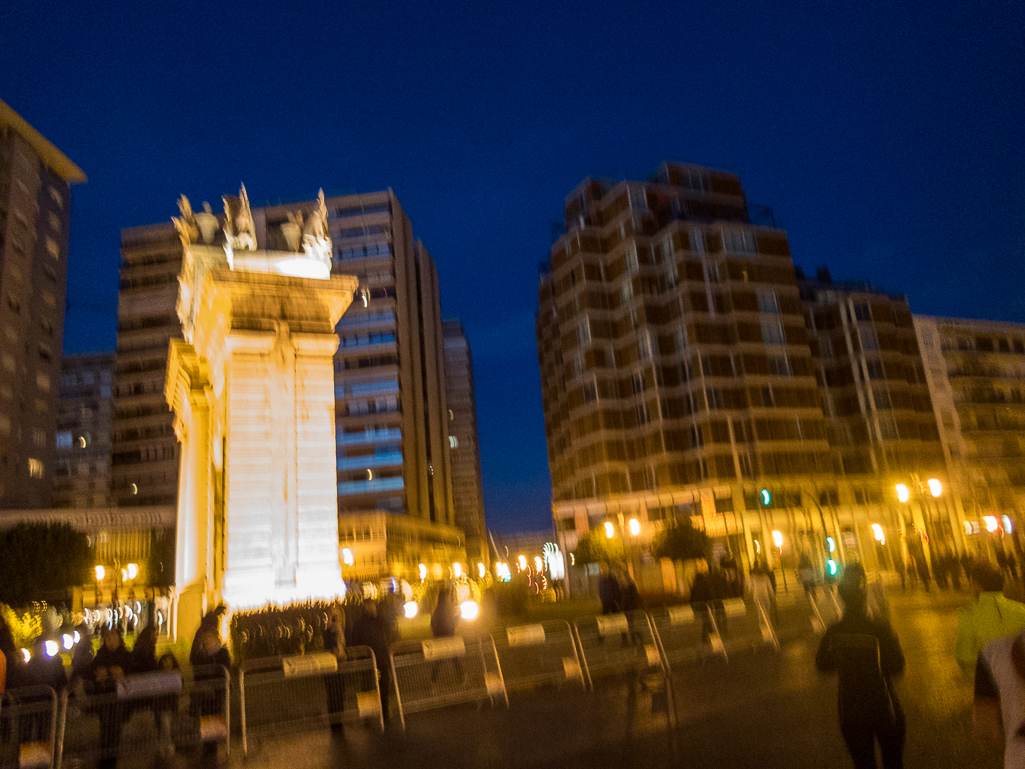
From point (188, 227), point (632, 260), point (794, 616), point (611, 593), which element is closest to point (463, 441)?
point (632, 260)

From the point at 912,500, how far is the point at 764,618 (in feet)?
173

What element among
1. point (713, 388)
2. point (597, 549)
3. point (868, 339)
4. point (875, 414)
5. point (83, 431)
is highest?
point (83, 431)

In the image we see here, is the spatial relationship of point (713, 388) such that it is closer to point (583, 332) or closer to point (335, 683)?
point (583, 332)

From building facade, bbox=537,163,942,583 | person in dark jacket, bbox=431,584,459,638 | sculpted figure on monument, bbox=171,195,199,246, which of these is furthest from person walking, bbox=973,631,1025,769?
building facade, bbox=537,163,942,583

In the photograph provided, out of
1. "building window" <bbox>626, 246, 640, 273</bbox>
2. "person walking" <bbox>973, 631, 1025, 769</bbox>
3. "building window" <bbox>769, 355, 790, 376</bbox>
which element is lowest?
"person walking" <bbox>973, 631, 1025, 769</bbox>

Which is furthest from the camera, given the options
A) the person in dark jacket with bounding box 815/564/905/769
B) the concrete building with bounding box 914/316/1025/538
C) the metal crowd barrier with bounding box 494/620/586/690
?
the concrete building with bounding box 914/316/1025/538

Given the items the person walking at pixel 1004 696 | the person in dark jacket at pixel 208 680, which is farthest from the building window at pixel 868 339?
the person walking at pixel 1004 696

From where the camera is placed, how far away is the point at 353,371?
263ft

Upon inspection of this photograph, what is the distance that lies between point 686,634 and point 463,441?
124 m

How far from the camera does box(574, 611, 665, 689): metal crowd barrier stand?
12.5 metres

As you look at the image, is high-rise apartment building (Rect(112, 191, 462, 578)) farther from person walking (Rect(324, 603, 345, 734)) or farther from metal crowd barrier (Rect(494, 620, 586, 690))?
person walking (Rect(324, 603, 345, 734))

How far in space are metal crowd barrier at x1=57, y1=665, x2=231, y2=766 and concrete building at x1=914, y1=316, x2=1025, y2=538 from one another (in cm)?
6576

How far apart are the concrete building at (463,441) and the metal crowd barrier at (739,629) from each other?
113m

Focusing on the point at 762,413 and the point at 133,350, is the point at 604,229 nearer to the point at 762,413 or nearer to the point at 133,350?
the point at 762,413
